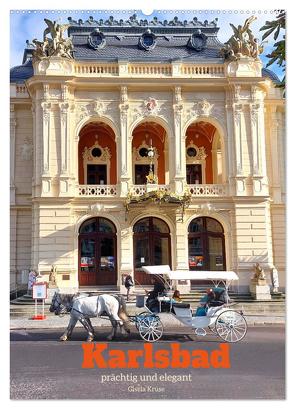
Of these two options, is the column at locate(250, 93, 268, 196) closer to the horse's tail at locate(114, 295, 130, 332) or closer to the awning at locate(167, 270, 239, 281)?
the awning at locate(167, 270, 239, 281)

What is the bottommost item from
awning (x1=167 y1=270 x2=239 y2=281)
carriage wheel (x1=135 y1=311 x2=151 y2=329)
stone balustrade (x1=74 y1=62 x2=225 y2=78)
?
carriage wheel (x1=135 y1=311 x2=151 y2=329)

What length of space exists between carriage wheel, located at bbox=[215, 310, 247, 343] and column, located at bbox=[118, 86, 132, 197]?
37.1 feet

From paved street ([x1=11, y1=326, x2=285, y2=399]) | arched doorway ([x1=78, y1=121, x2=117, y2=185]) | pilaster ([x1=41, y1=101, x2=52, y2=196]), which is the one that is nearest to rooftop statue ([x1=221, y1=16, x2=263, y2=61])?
arched doorway ([x1=78, y1=121, x2=117, y2=185])

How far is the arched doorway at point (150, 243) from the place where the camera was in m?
21.0

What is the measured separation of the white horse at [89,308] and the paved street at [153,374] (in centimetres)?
153

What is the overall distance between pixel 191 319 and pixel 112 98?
45.6 feet

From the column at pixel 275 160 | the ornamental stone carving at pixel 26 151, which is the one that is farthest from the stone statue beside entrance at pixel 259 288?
the ornamental stone carving at pixel 26 151

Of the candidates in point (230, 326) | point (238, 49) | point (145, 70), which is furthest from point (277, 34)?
point (145, 70)

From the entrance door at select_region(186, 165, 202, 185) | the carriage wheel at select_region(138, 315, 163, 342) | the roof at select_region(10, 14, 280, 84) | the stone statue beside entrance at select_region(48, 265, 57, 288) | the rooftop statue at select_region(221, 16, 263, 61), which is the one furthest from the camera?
the entrance door at select_region(186, 165, 202, 185)

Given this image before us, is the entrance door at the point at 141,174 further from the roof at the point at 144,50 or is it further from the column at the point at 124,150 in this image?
the roof at the point at 144,50

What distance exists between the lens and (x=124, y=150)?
23453mm

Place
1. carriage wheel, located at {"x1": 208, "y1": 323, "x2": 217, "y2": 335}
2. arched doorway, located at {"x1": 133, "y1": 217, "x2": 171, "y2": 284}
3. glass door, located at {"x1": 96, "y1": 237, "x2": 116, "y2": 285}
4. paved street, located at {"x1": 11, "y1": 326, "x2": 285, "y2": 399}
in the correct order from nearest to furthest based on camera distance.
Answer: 1. paved street, located at {"x1": 11, "y1": 326, "x2": 285, "y2": 399}
2. carriage wheel, located at {"x1": 208, "y1": 323, "x2": 217, "y2": 335}
3. arched doorway, located at {"x1": 133, "y1": 217, "x2": 171, "y2": 284}
4. glass door, located at {"x1": 96, "y1": 237, "x2": 116, "y2": 285}

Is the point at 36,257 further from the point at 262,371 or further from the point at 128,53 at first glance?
the point at 262,371

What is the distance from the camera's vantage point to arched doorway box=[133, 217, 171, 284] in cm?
2098
